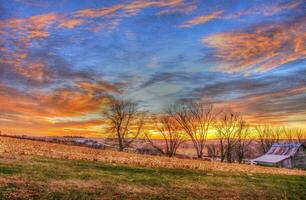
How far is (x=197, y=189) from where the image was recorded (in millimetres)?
20312

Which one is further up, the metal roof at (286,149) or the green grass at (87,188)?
the metal roof at (286,149)

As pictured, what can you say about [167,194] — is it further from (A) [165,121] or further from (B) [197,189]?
(A) [165,121]

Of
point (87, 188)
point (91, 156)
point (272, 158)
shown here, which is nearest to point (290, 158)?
point (272, 158)

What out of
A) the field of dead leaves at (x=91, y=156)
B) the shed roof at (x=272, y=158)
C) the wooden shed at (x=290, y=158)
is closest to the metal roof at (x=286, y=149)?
the wooden shed at (x=290, y=158)

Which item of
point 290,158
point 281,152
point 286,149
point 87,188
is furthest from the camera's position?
point 281,152

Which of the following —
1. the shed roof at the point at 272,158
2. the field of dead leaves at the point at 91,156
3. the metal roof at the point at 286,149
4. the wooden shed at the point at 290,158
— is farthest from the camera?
the shed roof at the point at 272,158

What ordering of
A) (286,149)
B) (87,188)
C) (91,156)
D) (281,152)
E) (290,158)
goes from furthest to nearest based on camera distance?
(281,152)
(286,149)
(290,158)
(91,156)
(87,188)

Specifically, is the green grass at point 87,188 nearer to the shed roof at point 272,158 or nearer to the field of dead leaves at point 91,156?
the field of dead leaves at point 91,156

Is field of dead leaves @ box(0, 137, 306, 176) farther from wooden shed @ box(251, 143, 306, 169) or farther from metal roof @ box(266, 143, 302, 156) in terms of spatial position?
metal roof @ box(266, 143, 302, 156)

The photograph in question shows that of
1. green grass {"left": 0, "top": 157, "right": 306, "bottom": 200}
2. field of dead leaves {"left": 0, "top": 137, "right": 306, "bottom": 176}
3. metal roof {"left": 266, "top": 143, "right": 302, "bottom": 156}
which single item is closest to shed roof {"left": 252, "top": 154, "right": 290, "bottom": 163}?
metal roof {"left": 266, "top": 143, "right": 302, "bottom": 156}

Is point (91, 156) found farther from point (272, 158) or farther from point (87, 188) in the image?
point (272, 158)

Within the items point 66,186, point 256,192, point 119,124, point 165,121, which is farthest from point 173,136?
point 66,186

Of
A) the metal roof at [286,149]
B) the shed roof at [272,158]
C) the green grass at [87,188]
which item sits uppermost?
the metal roof at [286,149]

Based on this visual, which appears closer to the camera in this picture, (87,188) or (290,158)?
(87,188)
